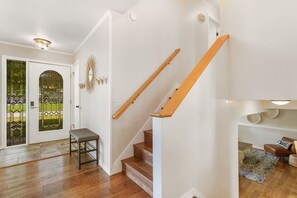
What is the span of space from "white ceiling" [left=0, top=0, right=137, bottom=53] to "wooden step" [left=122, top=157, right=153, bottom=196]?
2450mm

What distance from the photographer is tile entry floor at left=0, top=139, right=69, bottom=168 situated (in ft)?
9.56

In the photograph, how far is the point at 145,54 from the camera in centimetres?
277

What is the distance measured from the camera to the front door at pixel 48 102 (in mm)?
3984

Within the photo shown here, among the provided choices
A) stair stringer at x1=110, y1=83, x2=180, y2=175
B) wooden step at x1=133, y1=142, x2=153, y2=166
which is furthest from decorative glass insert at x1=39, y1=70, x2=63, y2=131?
wooden step at x1=133, y1=142, x2=153, y2=166

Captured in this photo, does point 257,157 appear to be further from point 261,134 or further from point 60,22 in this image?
point 60,22

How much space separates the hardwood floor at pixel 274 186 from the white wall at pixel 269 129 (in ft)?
4.41

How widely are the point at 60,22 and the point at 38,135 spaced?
305 cm

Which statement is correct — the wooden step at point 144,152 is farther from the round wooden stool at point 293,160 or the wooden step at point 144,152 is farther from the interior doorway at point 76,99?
the round wooden stool at point 293,160

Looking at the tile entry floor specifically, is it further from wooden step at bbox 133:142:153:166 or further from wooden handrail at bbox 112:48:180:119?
wooden handrail at bbox 112:48:180:119

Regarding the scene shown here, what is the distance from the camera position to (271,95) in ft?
5.51

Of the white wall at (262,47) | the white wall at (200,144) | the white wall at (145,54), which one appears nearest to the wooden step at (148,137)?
the white wall at (145,54)

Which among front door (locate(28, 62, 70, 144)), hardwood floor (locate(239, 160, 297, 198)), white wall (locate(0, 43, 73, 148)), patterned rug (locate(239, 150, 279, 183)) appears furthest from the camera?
front door (locate(28, 62, 70, 144))

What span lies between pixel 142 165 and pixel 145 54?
191cm

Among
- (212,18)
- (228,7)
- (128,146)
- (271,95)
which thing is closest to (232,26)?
(228,7)
